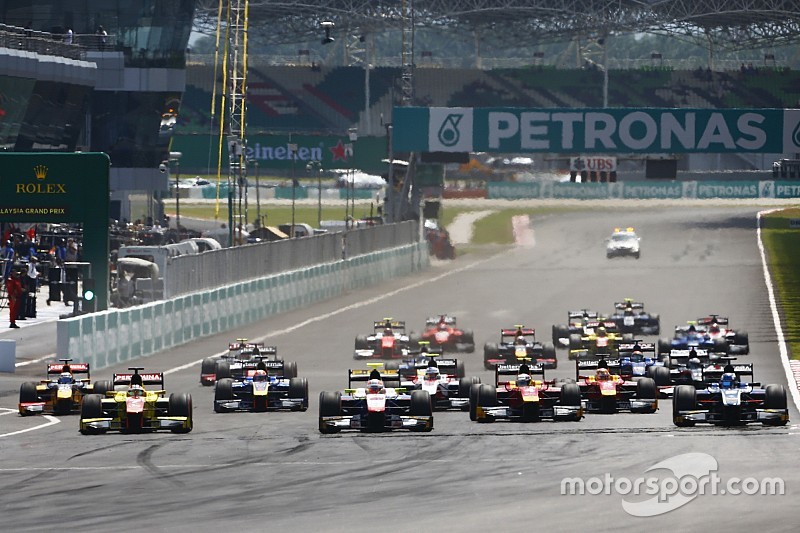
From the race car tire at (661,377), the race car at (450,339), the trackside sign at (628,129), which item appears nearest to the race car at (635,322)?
the race car at (450,339)

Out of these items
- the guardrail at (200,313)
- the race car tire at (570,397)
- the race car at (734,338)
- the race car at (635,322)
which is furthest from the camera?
the race car at (635,322)

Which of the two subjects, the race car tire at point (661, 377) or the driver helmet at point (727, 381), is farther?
the race car tire at point (661, 377)

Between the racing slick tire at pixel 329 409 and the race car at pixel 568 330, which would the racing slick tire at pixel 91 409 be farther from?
the race car at pixel 568 330

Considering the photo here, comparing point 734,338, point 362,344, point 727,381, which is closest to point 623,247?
point 734,338

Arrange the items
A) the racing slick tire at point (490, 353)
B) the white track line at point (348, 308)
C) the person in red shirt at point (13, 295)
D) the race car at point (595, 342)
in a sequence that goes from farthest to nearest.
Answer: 1. the person in red shirt at point (13, 295)
2. the white track line at point (348, 308)
3. the race car at point (595, 342)
4. the racing slick tire at point (490, 353)

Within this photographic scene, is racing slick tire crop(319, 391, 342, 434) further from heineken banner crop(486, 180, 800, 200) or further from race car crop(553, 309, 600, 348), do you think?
heineken banner crop(486, 180, 800, 200)

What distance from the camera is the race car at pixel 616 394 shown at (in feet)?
95.4

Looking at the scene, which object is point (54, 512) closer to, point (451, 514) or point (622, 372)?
point (451, 514)

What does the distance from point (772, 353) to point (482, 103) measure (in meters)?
104

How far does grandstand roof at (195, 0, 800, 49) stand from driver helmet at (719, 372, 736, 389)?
102 meters

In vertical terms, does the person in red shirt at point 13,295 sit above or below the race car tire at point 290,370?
above

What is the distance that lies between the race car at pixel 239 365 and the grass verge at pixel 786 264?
13.8 m

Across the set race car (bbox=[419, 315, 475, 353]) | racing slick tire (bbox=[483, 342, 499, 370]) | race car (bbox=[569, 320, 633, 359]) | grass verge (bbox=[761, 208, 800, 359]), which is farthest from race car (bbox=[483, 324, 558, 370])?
grass verge (bbox=[761, 208, 800, 359])

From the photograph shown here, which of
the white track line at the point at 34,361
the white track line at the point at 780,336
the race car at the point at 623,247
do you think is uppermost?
the race car at the point at 623,247
